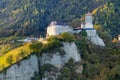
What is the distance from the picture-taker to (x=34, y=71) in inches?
2437

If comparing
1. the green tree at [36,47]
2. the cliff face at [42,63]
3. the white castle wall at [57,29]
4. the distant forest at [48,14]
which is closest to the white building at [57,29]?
the white castle wall at [57,29]

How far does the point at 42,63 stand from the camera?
6362 cm

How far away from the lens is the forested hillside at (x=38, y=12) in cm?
12431

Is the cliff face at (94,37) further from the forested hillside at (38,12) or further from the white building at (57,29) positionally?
the forested hillside at (38,12)

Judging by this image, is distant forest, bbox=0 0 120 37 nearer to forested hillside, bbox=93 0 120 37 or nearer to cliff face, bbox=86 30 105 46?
forested hillside, bbox=93 0 120 37

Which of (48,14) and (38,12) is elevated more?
(38,12)

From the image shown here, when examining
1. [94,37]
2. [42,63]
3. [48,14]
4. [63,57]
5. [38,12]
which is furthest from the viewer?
[48,14]

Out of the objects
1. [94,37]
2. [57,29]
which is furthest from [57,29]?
[94,37]

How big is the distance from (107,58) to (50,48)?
517 inches

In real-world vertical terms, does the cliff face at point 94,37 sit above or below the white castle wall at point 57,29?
below

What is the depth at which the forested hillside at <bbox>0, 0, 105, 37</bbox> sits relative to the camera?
124312mm

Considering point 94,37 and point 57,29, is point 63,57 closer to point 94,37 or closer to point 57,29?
point 57,29

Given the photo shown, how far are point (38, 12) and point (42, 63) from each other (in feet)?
257

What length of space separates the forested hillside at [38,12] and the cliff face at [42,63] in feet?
159
